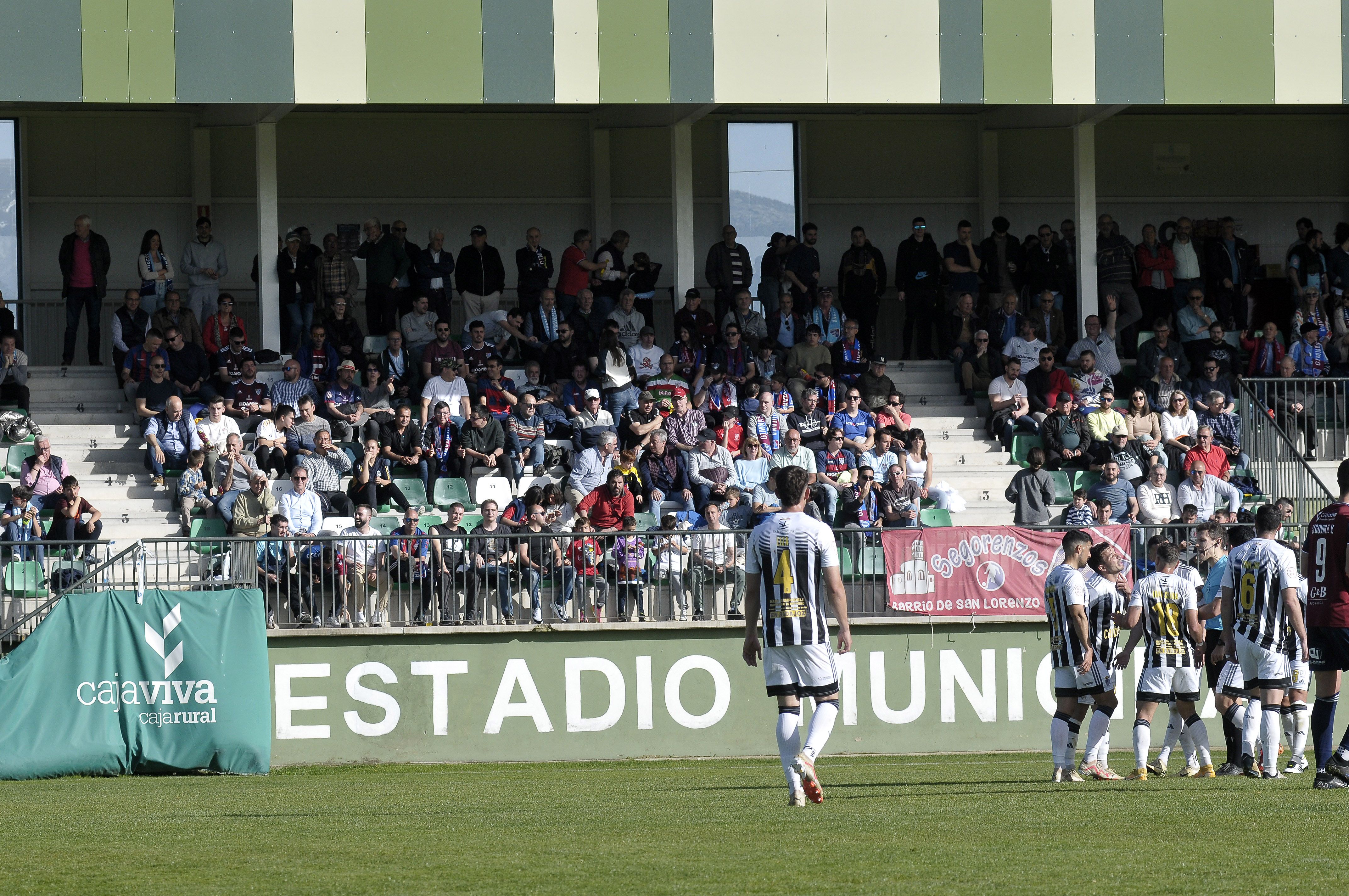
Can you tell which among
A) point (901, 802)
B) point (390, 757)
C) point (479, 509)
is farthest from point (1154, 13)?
point (901, 802)

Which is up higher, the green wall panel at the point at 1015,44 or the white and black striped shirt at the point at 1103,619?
the green wall panel at the point at 1015,44

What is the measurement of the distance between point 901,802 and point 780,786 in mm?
2457

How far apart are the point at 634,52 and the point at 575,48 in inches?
28.0

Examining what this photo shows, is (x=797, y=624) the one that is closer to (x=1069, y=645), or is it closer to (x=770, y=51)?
(x=1069, y=645)

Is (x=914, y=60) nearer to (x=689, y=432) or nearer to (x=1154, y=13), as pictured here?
(x=1154, y=13)

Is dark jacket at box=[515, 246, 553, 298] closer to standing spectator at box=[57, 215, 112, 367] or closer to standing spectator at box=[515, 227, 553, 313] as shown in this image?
standing spectator at box=[515, 227, 553, 313]

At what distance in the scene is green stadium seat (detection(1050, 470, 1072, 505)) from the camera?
2012cm

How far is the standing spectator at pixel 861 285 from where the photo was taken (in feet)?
79.6

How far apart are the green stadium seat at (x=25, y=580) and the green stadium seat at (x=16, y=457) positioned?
11.1 feet

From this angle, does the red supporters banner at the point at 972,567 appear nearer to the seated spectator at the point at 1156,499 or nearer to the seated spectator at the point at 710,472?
the seated spectator at the point at 1156,499

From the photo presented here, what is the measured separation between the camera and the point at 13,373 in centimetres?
2106

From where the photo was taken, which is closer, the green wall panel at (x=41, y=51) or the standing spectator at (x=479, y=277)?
the green wall panel at (x=41, y=51)

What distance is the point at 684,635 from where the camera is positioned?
17.6 m

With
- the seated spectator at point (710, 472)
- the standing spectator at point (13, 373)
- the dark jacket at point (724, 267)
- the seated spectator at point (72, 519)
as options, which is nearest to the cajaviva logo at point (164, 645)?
the seated spectator at point (72, 519)
